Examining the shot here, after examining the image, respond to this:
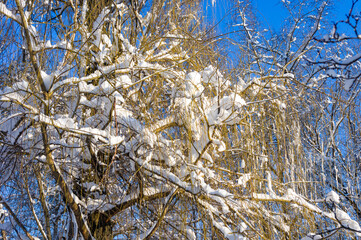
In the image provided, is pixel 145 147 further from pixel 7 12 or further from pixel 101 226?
pixel 7 12

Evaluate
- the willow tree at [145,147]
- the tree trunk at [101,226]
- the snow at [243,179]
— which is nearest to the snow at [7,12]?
the willow tree at [145,147]

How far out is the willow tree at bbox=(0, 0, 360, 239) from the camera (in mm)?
2002

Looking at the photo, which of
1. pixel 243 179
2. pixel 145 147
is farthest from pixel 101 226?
pixel 243 179

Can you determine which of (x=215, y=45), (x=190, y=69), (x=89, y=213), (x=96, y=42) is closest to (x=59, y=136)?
(x=89, y=213)

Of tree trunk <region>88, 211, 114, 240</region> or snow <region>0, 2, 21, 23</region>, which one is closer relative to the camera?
snow <region>0, 2, 21, 23</region>

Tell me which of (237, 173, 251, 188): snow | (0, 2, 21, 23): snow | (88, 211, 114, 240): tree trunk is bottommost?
(237, 173, 251, 188): snow

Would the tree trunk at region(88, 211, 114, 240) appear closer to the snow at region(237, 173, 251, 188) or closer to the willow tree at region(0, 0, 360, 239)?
the willow tree at region(0, 0, 360, 239)

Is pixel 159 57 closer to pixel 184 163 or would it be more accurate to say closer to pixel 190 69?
pixel 190 69

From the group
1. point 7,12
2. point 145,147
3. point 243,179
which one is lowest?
point 243,179

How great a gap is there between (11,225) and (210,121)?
1.84 meters

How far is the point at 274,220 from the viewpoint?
86.4 inches

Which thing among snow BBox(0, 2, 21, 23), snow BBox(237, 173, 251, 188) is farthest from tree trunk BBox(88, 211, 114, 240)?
snow BBox(0, 2, 21, 23)

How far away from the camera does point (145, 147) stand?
2.20 meters

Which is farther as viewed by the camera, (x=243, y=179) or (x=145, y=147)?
(x=145, y=147)
